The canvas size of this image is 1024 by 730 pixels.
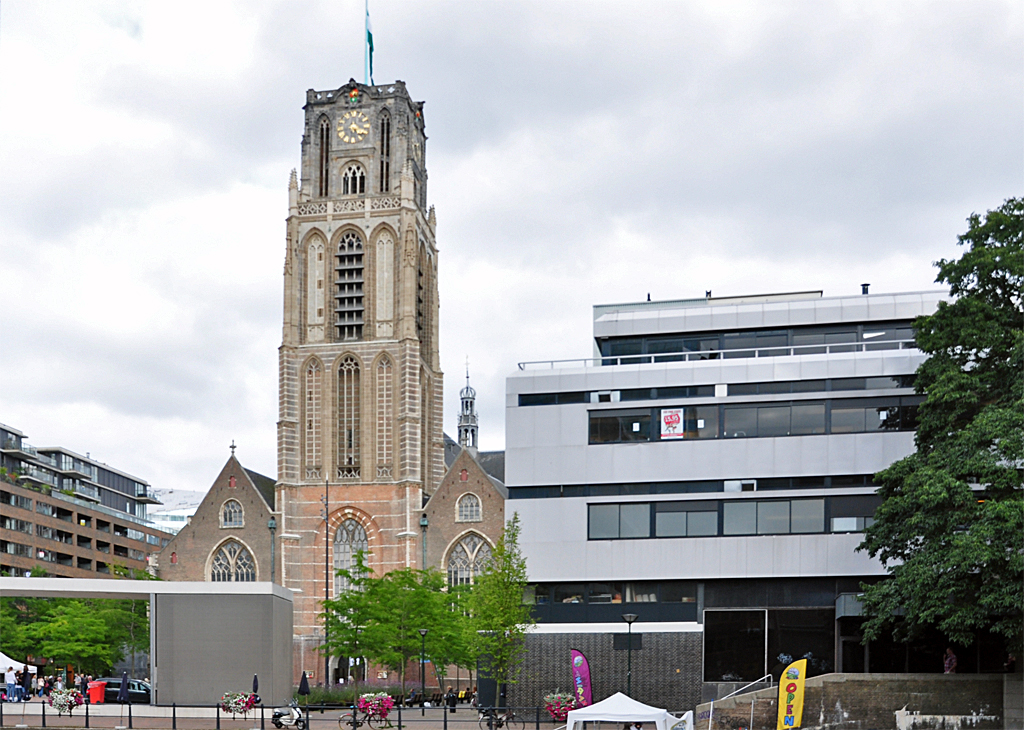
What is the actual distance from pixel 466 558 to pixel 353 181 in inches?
1171

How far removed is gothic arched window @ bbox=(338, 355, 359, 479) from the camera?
89.9 m

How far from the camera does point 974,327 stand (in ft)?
132

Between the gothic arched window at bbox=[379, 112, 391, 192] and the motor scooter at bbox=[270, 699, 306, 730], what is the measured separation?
193 ft

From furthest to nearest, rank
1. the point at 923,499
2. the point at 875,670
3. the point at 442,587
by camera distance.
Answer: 1. the point at 442,587
2. the point at 875,670
3. the point at 923,499

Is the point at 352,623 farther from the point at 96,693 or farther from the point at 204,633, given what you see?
the point at 96,693

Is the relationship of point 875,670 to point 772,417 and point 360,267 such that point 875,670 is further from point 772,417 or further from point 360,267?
point 360,267

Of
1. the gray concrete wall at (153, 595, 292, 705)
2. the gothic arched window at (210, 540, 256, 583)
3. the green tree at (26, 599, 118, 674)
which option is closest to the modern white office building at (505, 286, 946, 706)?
the gray concrete wall at (153, 595, 292, 705)

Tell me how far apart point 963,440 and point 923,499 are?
7.10ft

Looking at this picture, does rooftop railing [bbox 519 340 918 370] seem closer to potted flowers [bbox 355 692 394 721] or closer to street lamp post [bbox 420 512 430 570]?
potted flowers [bbox 355 692 394 721]

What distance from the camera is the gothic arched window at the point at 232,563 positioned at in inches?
3487

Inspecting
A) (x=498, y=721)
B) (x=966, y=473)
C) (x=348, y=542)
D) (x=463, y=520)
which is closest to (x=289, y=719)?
(x=498, y=721)

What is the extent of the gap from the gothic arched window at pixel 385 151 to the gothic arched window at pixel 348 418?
45.3 feet

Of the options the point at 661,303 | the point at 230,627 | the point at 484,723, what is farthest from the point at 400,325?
the point at 484,723

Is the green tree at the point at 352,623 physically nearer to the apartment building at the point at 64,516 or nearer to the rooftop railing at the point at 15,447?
the apartment building at the point at 64,516
